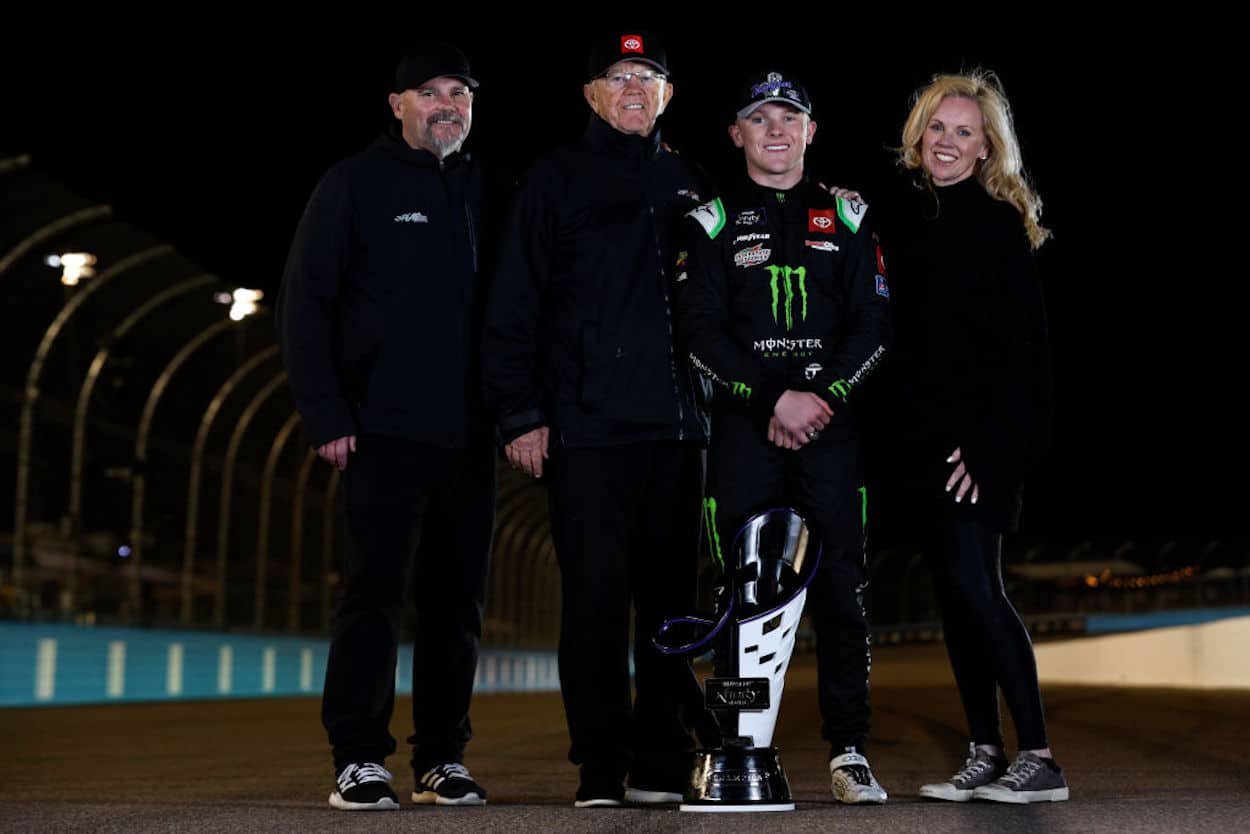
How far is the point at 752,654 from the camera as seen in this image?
4.94 m

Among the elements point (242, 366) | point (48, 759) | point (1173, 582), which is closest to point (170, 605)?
point (242, 366)

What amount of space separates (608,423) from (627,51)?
3.44 ft

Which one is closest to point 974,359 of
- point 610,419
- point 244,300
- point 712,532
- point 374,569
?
point 712,532

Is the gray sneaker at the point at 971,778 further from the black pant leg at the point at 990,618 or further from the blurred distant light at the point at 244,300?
the blurred distant light at the point at 244,300

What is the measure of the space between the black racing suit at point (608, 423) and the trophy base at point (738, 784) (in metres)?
0.49

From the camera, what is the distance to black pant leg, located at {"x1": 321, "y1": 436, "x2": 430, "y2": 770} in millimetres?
5500

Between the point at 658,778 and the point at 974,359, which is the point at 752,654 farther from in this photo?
the point at 974,359

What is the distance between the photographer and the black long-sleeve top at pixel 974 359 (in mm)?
5352

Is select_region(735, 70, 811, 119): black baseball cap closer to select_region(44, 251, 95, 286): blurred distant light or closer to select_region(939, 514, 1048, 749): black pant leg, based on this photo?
select_region(939, 514, 1048, 749): black pant leg

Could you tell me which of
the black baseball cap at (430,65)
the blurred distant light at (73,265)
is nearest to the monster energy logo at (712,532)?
the black baseball cap at (430,65)

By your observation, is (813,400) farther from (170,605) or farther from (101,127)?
(170,605)

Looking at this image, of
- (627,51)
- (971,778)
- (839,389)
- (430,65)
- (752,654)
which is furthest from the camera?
(430,65)

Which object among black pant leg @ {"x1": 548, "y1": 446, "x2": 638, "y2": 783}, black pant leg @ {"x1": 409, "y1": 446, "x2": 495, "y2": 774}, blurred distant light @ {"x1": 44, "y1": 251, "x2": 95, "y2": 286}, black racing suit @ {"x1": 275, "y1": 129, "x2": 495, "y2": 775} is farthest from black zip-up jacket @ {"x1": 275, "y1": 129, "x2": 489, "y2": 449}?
blurred distant light @ {"x1": 44, "y1": 251, "x2": 95, "y2": 286}

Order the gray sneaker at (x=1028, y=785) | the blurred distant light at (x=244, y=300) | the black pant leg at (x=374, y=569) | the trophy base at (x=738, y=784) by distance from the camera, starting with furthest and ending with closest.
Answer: the blurred distant light at (x=244, y=300), the black pant leg at (x=374, y=569), the gray sneaker at (x=1028, y=785), the trophy base at (x=738, y=784)
